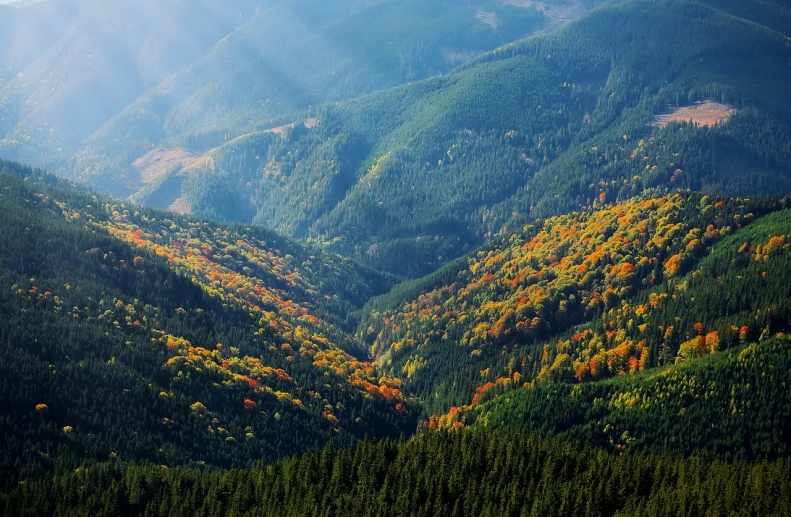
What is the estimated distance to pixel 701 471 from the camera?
199 meters

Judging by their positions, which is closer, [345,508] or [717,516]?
[717,516]

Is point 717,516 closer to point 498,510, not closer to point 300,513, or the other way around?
point 498,510

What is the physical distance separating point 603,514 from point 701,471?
24167 mm

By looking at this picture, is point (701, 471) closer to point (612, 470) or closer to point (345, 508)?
point (612, 470)

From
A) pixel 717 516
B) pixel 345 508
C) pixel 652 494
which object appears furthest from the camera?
pixel 345 508

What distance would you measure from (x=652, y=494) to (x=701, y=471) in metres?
16.7

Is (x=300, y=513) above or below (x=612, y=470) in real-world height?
below

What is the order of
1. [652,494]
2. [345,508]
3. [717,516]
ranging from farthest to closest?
[345,508]
[652,494]
[717,516]

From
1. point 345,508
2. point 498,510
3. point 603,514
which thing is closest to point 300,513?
point 345,508

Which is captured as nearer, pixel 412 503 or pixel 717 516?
pixel 717 516

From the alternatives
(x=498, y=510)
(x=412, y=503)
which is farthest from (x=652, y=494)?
(x=412, y=503)

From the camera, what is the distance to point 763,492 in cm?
17800

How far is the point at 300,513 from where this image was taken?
199125 mm

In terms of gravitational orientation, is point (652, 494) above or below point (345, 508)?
above
